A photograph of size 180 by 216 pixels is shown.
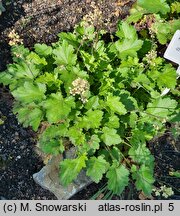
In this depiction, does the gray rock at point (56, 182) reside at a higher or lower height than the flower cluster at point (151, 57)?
lower

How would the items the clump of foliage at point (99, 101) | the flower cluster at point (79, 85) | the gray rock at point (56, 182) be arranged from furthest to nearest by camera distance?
the gray rock at point (56, 182) → the clump of foliage at point (99, 101) → the flower cluster at point (79, 85)

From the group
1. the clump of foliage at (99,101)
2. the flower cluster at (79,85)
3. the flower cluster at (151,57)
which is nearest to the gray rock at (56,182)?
the clump of foliage at (99,101)

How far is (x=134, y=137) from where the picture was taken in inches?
126

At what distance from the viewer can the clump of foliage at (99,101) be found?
3035 mm

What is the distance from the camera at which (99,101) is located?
3.08m

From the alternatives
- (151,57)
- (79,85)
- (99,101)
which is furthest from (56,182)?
(151,57)

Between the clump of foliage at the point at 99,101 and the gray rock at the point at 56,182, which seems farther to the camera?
the gray rock at the point at 56,182

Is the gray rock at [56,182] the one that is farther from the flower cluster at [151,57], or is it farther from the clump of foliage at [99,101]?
the flower cluster at [151,57]

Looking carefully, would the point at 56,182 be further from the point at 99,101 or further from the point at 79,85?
the point at 79,85

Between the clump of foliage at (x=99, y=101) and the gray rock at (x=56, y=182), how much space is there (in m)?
0.17

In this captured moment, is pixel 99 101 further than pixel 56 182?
No

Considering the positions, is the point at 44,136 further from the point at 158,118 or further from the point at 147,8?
the point at 147,8

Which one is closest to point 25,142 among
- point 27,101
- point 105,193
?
point 27,101

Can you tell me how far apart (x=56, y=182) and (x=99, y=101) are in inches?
27.7
